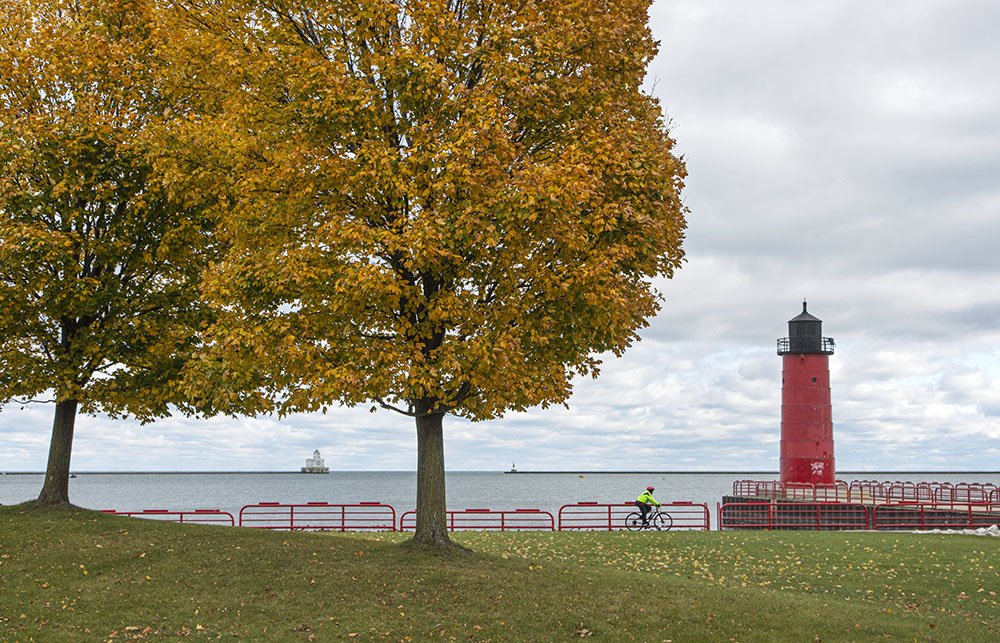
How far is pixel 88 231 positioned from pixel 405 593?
12.4m

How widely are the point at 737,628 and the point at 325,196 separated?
9.62 metres

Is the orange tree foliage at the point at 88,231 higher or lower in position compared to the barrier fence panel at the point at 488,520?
higher

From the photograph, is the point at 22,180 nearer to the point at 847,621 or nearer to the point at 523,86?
the point at 523,86

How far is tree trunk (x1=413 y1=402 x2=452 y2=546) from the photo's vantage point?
50.8 ft

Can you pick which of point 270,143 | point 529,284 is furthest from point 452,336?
point 270,143

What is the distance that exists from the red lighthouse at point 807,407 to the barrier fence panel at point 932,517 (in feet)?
25.7

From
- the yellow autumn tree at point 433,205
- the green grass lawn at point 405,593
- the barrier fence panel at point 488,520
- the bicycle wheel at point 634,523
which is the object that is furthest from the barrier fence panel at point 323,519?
the yellow autumn tree at point 433,205

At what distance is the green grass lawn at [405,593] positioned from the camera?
11.7 metres

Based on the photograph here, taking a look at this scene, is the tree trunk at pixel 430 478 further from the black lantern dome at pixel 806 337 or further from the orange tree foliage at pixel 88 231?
the black lantern dome at pixel 806 337

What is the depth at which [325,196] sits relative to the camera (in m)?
15.0

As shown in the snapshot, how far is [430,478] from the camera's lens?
1542 cm

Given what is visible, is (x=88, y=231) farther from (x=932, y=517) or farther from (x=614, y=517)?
(x=614, y=517)

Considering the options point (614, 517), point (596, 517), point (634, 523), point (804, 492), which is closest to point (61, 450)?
point (634, 523)

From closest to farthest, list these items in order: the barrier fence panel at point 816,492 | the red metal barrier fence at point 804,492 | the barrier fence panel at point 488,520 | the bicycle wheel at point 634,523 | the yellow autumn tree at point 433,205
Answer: the yellow autumn tree at point 433,205 → the barrier fence panel at point 488,520 → the bicycle wheel at point 634,523 → the barrier fence panel at point 816,492 → the red metal barrier fence at point 804,492
